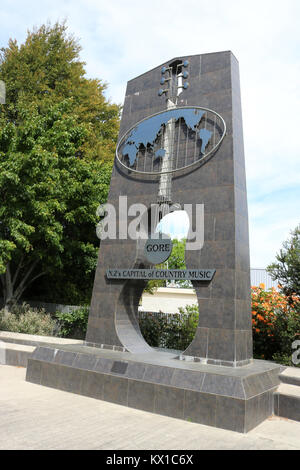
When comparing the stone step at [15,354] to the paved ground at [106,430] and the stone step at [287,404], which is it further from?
the stone step at [287,404]

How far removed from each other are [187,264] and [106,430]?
11.7ft

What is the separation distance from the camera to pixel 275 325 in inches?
402

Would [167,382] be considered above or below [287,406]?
above

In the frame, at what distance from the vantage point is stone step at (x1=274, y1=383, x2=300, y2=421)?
6.70 m

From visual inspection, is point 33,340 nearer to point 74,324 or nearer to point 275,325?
point 74,324

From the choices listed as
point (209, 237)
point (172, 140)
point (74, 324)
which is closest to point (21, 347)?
point (74, 324)

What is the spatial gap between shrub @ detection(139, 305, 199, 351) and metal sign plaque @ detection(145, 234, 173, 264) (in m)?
3.41

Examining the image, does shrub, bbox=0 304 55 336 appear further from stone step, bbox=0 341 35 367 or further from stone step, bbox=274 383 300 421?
stone step, bbox=274 383 300 421

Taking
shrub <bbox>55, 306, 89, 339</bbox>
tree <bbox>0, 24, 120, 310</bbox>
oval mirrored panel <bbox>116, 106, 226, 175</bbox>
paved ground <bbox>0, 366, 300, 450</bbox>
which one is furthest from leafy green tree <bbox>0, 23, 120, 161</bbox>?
paved ground <bbox>0, 366, 300, 450</bbox>

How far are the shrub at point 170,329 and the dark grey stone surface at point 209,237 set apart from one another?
7.73 feet

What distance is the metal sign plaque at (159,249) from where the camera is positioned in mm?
8584

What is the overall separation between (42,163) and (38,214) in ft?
5.34

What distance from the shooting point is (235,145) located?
8273mm

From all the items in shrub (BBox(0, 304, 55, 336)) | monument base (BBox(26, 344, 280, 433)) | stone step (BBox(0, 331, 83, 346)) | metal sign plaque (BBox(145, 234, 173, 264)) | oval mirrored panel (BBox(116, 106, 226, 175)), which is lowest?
monument base (BBox(26, 344, 280, 433))
